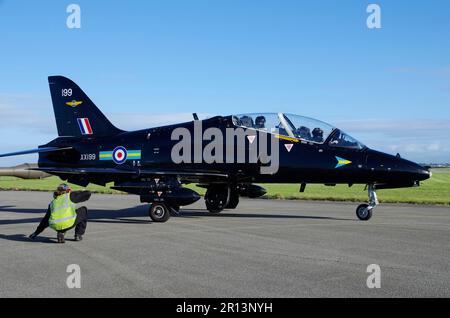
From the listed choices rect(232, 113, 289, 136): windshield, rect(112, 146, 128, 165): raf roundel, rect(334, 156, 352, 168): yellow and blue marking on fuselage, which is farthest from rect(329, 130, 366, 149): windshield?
rect(112, 146, 128, 165): raf roundel

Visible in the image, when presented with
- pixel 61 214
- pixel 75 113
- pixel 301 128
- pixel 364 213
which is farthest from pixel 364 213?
pixel 75 113

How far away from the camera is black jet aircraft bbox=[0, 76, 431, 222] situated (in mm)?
→ 13523

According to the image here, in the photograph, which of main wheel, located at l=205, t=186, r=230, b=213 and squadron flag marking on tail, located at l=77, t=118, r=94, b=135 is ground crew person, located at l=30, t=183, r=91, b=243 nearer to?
main wheel, located at l=205, t=186, r=230, b=213

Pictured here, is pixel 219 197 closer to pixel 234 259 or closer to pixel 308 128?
pixel 308 128

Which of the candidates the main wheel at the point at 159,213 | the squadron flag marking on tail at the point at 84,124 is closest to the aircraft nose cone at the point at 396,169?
the main wheel at the point at 159,213

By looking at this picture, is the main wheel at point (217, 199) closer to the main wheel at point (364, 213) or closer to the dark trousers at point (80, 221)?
the main wheel at point (364, 213)

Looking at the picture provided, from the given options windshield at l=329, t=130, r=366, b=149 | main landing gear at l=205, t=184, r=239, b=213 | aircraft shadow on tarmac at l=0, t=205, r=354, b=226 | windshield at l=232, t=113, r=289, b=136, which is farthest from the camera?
main landing gear at l=205, t=184, r=239, b=213

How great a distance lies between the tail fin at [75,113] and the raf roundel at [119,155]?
1427 millimetres

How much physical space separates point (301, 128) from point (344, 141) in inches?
52.0

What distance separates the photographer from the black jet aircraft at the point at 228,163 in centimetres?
1352

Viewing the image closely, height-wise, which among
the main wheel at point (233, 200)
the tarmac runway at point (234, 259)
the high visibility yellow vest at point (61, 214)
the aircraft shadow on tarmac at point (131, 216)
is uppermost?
the high visibility yellow vest at point (61, 214)

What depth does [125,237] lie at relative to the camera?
431 inches

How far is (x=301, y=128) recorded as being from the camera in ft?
46.7

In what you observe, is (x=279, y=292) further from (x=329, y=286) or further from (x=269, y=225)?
(x=269, y=225)
